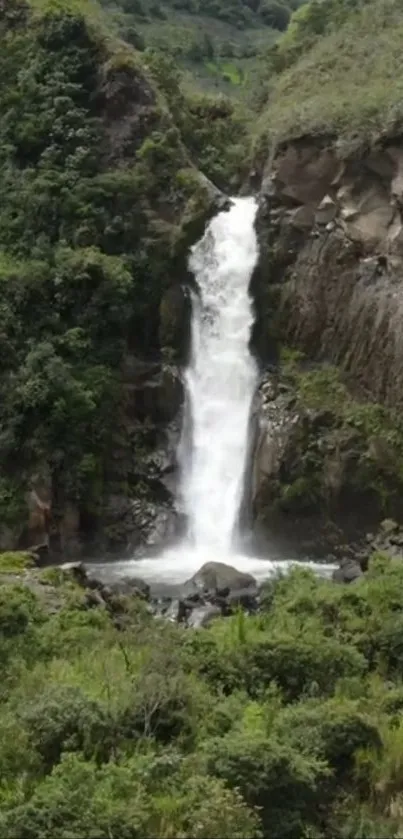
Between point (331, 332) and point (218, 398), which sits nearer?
point (218, 398)

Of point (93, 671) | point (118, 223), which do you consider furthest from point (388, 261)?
point (93, 671)

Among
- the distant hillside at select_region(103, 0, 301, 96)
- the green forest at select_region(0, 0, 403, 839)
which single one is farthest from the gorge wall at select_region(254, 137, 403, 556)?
the distant hillside at select_region(103, 0, 301, 96)

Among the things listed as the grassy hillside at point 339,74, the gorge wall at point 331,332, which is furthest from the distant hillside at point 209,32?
the gorge wall at point 331,332

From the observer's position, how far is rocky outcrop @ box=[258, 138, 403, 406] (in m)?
31.5

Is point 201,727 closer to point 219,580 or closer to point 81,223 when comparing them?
point 219,580

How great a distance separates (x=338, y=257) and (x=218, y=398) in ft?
18.5

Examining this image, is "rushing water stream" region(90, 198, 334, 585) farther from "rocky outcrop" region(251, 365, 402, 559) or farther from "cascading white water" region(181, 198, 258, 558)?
"rocky outcrop" region(251, 365, 402, 559)

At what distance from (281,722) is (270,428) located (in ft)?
65.9

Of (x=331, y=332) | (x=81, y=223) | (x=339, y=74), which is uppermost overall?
(x=339, y=74)

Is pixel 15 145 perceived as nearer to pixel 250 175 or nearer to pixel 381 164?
pixel 250 175

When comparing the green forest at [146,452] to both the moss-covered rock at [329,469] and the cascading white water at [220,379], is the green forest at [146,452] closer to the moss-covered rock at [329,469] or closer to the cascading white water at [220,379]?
the moss-covered rock at [329,469]

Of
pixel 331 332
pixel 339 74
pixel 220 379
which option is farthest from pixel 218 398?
pixel 339 74

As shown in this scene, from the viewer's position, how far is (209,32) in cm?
6888

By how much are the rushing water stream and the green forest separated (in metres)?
0.94
